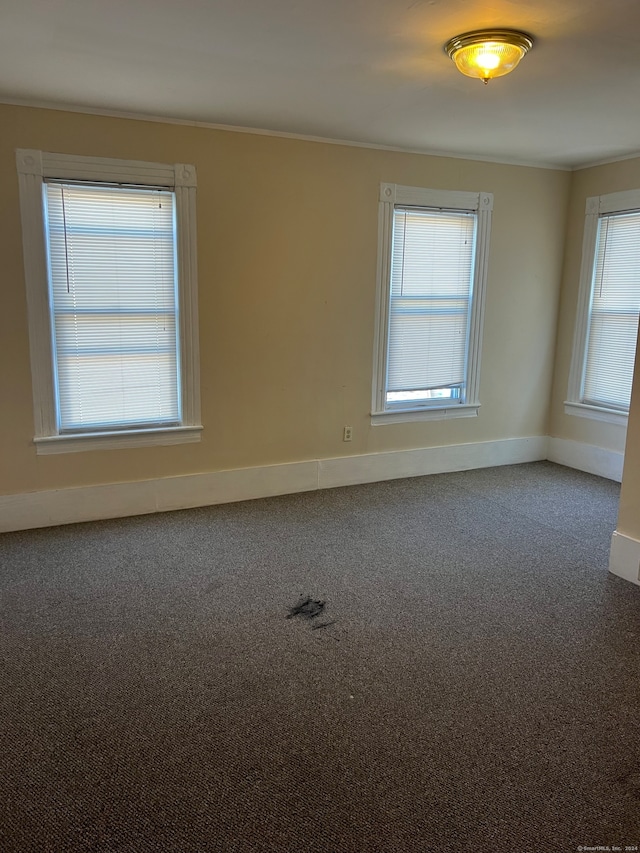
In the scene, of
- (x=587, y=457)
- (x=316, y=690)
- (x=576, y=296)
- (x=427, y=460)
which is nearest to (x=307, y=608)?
(x=316, y=690)

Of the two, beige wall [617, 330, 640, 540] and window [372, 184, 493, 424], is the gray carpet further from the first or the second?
window [372, 184, 493, 424]

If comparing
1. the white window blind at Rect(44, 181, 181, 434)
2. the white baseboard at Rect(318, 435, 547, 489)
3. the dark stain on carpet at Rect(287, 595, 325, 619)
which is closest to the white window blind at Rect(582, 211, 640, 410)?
the white baseboard at Rect(318, 435, 547, 489)

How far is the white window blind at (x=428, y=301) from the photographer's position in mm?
4703

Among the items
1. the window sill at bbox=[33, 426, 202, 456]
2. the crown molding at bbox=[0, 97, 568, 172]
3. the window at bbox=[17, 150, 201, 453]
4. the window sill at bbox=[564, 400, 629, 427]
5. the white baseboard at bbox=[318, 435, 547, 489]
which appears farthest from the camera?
the window sill at bbox=[564, 400, 629, 427]

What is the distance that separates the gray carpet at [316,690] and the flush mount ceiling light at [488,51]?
2431mm

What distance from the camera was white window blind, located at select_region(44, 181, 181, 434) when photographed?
3.70 m

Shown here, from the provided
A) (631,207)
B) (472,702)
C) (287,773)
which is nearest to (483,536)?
(472,702)

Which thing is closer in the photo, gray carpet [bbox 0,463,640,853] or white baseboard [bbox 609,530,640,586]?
gray carpet [bbox 0,463,640,853]

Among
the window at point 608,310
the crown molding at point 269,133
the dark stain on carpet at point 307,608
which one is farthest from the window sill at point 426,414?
the dark stain on carpet at point 307,608

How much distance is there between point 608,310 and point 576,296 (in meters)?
0.34

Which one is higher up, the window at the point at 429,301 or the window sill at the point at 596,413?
the window at the point at 429,301

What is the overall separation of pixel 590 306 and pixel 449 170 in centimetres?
165

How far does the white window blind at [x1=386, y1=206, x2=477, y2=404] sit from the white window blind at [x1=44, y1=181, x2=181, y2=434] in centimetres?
171

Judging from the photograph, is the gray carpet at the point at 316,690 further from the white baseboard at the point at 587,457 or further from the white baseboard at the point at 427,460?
the white baseboard at the point at 587,457
